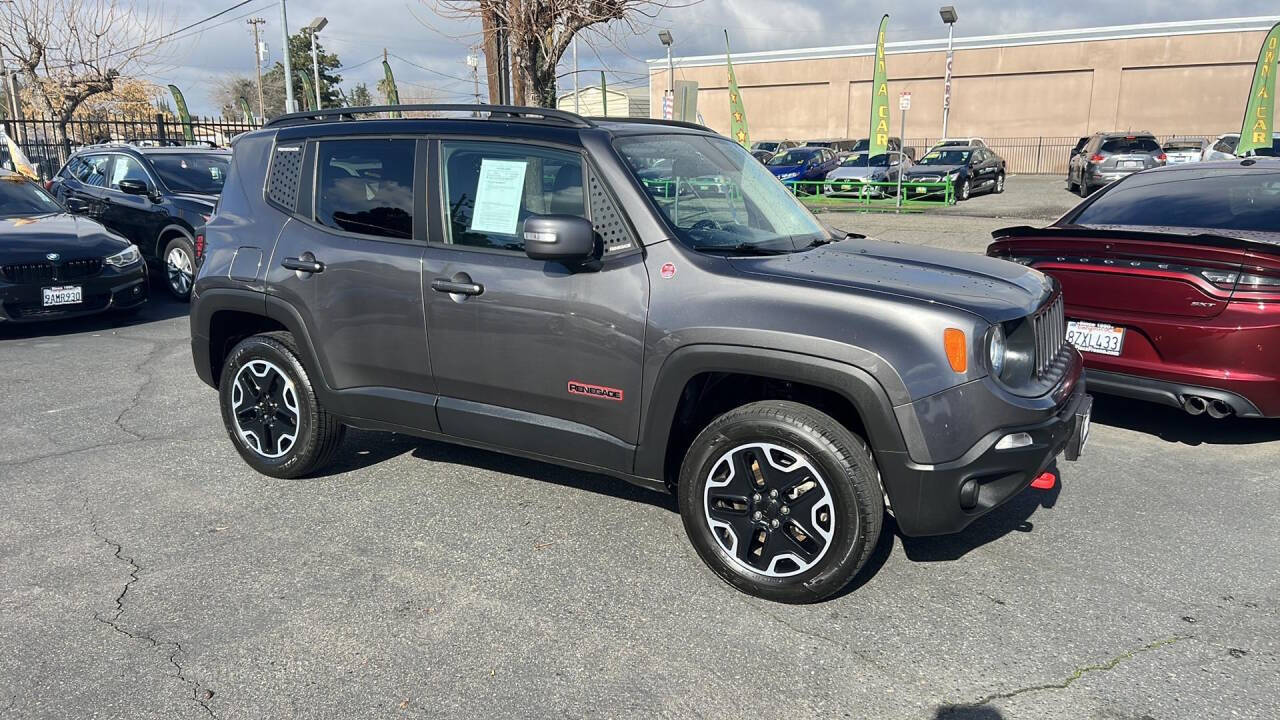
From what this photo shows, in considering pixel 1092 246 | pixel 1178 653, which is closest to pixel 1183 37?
pixel 1092 246

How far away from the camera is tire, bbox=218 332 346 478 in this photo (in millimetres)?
4547

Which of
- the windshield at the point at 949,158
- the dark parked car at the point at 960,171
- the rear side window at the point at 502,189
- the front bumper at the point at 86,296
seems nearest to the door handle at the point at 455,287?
the rear side window at the point at 502,189

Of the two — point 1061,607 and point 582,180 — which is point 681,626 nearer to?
point 1061,607

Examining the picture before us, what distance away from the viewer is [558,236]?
3.39 m

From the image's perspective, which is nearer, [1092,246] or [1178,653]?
[1178,653]

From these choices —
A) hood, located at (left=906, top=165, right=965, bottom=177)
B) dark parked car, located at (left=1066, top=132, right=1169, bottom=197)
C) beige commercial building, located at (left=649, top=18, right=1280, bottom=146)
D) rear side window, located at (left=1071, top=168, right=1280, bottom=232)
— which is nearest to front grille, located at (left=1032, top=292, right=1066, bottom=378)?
rear side window, located at (left=1071, top=168, right=1280, bottom=232)

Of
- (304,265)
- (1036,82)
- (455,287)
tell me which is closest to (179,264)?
(304,265)

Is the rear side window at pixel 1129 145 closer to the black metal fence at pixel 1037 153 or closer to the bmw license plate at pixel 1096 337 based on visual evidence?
the black metal fence at pixel 1037 153

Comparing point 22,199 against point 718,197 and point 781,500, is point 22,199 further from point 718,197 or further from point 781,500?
point 781,500

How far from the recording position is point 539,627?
10.8ft

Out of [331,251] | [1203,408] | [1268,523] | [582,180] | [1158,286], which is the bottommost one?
[1268,523]

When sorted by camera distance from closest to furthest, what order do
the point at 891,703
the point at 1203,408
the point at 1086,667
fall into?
1. the point at 891,703
2. the point at 1086,667
3. the point at 1203,408

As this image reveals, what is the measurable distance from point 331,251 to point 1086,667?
11.9ft

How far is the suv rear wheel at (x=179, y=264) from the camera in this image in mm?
10180
